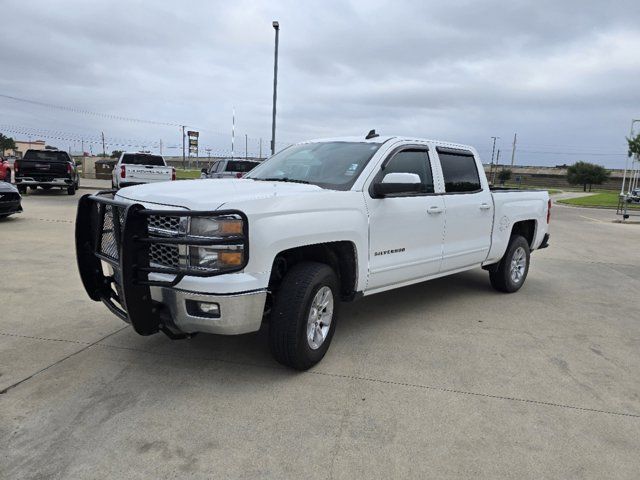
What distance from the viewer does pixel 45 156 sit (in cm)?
2005

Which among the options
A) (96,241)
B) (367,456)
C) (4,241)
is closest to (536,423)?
(367,456)

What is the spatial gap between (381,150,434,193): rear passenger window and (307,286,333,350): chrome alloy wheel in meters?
1.37

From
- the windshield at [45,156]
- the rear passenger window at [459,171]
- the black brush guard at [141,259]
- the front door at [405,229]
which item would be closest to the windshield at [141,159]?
the windshield at [45,156]

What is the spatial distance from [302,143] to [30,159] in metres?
17.8

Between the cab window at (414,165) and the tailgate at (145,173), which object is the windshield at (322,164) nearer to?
the cab window at (414,165)

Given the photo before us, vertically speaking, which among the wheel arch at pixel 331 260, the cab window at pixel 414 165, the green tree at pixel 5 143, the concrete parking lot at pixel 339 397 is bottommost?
the concrete parking lot at pixel 339 397

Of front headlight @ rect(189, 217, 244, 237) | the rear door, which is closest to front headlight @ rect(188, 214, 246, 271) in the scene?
front headlight @ rect(189, 217, 244, 237)

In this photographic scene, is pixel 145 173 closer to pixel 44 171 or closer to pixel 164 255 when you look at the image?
pixel 44 171

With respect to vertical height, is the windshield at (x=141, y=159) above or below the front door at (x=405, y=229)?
above

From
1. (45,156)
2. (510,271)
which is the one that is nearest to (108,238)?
(510,271)

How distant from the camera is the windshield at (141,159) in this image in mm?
18859

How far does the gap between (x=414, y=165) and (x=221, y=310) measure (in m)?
2.66

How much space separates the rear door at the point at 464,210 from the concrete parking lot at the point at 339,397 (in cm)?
66

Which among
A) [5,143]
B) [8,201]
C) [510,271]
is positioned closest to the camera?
[510,271]
